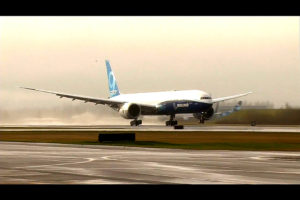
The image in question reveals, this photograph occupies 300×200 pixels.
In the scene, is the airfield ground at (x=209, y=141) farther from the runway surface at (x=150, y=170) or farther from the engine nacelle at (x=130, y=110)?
the engine nacelle at (x=130, y=110)

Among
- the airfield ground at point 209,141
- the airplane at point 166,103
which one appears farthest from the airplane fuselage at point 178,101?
the airfield ground at point 209,141

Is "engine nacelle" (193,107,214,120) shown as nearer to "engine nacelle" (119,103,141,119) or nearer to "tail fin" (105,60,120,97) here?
"engine nacelle" (119,103,141,119)

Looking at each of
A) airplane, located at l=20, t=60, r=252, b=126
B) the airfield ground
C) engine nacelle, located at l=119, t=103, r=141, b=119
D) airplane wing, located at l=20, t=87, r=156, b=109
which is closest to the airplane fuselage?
airplane, located at l=20, t=60, r=252, b=126

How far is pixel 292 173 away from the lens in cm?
2311

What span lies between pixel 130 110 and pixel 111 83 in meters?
25.2

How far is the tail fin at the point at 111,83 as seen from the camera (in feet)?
380

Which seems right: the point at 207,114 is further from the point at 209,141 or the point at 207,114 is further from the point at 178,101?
the point at 209,141

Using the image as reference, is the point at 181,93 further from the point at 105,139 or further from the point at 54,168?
the point at 54,168

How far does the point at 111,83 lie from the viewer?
388 ft
